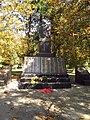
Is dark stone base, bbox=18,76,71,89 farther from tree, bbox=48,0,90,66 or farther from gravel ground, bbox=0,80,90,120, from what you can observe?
tree, bbox=48,0,90,66

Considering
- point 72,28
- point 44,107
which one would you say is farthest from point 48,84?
point 72,28

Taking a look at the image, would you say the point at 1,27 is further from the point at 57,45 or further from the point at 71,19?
the point at 57,45

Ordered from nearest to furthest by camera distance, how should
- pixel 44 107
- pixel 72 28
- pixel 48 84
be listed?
pixel 44 107 → pixel 48 84 → pixel 72 28

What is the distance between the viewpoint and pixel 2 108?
27.3ft

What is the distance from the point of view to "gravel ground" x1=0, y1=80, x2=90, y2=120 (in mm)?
7312

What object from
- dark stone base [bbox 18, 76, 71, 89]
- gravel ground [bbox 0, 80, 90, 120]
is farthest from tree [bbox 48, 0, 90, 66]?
gravel ground [bbox 0, 80, 90, 120]

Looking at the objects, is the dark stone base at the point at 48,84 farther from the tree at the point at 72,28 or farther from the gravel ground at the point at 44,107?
the tree at the point at 72,28

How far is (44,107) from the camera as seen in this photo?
859cm

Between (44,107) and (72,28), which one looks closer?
(44,107)

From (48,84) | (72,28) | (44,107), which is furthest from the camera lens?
(72,28)

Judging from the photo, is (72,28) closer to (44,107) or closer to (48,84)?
(48,84)

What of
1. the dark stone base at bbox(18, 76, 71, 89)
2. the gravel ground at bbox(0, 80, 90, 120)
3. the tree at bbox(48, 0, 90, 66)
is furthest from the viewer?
the tree at bbox(48, 0, 90, 66)

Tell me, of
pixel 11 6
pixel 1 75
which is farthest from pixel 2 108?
pixel 11 6

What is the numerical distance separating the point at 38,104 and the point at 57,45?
12776mm
